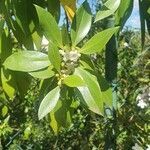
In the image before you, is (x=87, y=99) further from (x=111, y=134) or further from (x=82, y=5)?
(x=111, y=134)

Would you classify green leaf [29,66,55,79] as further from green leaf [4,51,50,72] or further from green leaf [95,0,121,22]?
green leaf [95,0,121,22]

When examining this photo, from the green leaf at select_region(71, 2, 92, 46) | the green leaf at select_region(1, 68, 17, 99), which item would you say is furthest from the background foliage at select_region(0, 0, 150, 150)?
the green leaf at select_region(71, 2, 92, 46)

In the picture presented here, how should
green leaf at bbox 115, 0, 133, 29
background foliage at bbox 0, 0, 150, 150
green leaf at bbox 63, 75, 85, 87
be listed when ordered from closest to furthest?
green leaf at bbox 63, 75, 85, 87 → green leaf at bbox 115, 0, 133, 29 → background foliage at bbox 0, 0, 150, 150

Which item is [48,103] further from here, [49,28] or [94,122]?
[94,122]

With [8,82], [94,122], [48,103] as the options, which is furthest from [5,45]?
[94,122]

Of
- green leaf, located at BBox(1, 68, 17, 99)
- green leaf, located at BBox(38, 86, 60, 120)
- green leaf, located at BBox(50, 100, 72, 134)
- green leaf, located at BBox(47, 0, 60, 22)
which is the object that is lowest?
green leaf, located at BBox(50, 100, 72, 134)

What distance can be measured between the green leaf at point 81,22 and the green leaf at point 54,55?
5cm

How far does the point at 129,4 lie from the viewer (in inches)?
32.1

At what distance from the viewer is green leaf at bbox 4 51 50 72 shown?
0.70 m

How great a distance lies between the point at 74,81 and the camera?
69 centimetres

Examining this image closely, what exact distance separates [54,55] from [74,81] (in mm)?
45

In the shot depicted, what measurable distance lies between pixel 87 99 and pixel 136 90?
174cm

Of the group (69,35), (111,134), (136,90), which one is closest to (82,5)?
(69,35)

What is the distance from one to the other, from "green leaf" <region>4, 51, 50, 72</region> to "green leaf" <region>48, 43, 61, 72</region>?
2 centimetres
